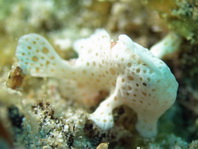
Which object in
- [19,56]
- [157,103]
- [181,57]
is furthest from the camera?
[181,57]

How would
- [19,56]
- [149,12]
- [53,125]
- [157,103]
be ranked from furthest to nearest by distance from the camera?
1. [149,12]
2. [19,56]
3. [157,103]
4. [53,125]

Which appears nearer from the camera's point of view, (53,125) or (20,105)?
(20,105)

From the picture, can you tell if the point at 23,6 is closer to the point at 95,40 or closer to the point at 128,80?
the point at 95,40

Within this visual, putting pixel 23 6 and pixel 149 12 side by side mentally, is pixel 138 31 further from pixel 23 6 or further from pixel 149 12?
pixel 23 6

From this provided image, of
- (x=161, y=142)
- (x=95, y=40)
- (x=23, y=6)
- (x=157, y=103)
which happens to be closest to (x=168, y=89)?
(x=157, y=103)

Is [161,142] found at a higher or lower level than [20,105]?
lower

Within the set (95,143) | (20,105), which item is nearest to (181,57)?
(95,143)

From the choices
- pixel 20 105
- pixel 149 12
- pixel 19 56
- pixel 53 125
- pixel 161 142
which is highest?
pixel 149 12
